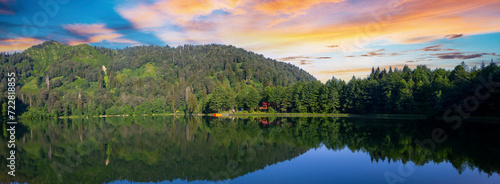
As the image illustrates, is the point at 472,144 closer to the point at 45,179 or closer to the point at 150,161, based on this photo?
the point at 150,161

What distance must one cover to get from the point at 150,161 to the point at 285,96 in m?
94.3

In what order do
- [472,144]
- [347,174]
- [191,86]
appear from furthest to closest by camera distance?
[191,86] < [472,144] < [347,174]

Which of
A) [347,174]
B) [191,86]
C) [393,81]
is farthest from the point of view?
[191,86]

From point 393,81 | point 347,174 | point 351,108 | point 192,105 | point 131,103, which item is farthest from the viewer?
point 131,103

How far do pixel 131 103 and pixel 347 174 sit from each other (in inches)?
6556

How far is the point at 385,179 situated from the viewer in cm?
1948

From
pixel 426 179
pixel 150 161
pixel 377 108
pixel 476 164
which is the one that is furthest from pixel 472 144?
pixel 377 108

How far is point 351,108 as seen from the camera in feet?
339

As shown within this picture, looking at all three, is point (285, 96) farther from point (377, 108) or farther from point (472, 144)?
point (472, 144)

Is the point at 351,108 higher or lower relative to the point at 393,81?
lower

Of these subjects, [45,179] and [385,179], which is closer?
[385,179]

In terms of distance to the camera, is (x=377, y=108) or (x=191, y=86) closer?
(x=377, y=108)

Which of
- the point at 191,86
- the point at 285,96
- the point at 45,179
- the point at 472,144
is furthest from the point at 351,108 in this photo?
the point at 191,86

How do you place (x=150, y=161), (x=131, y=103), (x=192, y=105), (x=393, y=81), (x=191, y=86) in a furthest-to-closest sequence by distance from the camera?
(x=191, y=86)
(x=131, y=103)
(x=192, y=105)
(x=393, y=81)
(x=150, y=161)
